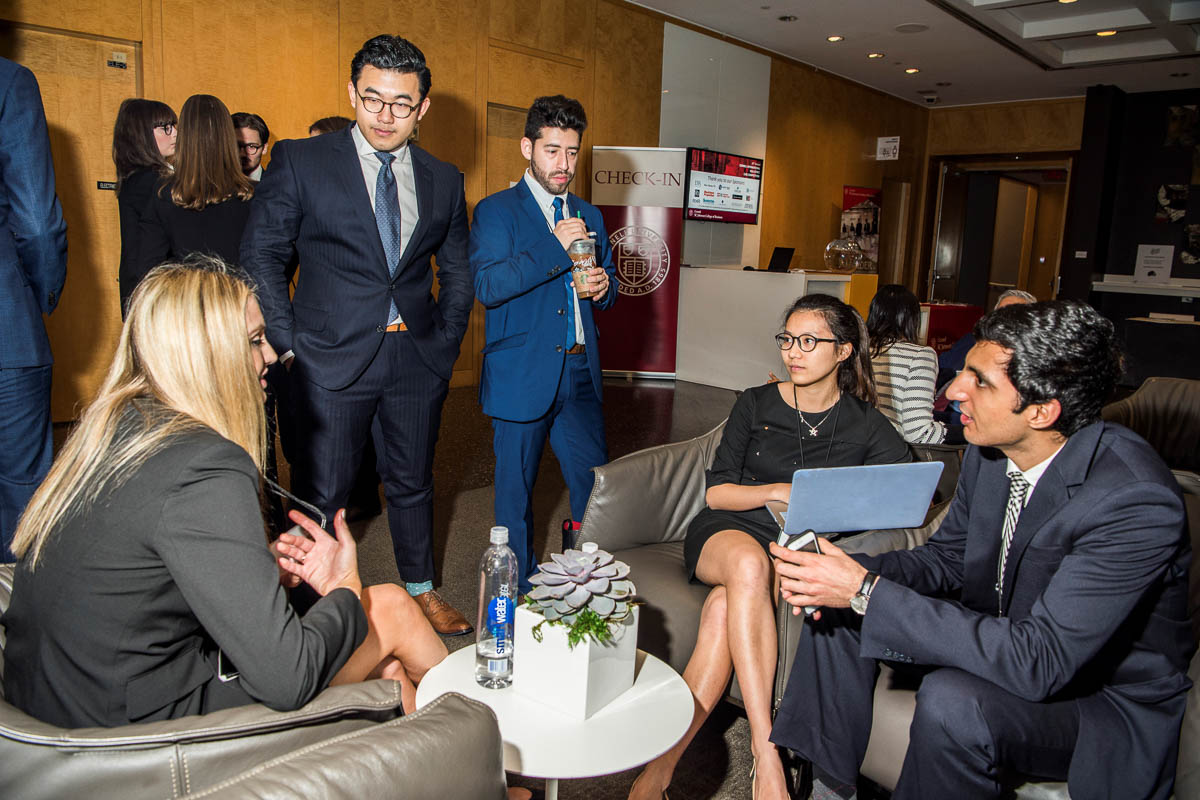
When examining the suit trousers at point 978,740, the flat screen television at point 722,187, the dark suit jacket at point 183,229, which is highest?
the flat screen television at point 722,187

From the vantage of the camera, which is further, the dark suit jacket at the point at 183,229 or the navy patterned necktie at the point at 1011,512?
the dark suit jacket at the point at 183,229

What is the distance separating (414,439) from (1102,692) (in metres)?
1.96

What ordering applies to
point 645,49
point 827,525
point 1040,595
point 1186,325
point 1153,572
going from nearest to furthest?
1. point 1153,572
2. point 1040,595
3. point 827,525
4. point 645,49
5. point 1186,325

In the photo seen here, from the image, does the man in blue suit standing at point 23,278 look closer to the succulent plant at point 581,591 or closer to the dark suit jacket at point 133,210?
the dark suit jacket at point 133,210

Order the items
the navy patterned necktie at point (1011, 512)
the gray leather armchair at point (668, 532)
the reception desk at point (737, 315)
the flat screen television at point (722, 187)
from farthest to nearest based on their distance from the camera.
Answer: the flat screen television at point (722, 187) < the reception desk at point (737, 315) < the gray leather armchair at point (668, 532) < the navy patterned necktie at point (1011, 512)

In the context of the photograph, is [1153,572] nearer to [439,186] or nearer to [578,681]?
[578,681]

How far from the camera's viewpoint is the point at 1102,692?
60.7 inches

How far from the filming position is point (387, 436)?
2.69 m

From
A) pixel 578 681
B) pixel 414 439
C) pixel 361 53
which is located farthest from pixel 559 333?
pixel 578 681

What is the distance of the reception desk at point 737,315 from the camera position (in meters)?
7.25

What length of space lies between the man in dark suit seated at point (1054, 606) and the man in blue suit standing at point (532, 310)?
4.26 ft

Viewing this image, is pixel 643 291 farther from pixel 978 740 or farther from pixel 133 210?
pixel 978 740

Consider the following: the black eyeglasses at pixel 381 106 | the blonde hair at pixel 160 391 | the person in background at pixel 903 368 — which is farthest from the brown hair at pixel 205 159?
the person in background at pixel 903 368

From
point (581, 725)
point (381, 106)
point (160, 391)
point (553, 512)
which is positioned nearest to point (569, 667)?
point (581, 725)
